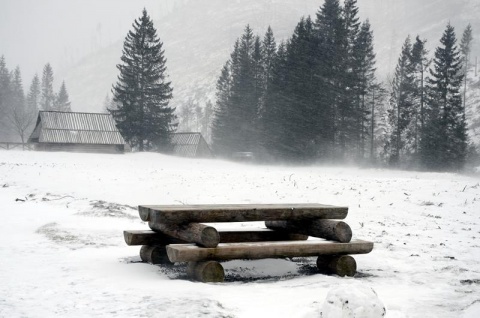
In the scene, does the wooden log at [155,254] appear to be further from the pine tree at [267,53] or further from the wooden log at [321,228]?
the pine tree at [267,53]

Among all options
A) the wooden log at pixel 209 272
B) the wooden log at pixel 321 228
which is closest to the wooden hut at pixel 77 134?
the wooden log at pixel 321 228

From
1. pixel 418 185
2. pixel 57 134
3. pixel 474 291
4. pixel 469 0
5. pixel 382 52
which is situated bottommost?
pixel 474 291

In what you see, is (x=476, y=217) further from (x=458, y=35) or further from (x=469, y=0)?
(x=469, y=0)

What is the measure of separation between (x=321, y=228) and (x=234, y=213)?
1.63 meters

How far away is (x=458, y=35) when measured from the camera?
501ft

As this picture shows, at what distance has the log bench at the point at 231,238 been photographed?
6.30 m

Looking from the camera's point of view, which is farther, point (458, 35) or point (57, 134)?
point (458, 35)

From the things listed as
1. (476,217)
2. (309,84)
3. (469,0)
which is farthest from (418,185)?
(469,0)

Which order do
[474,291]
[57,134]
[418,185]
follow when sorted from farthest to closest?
[57,134] < [418,185] < [474,291]

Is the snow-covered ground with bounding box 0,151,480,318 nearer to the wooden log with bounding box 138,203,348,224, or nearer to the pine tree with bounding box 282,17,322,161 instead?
the wooden log with bounding box 138,203,348,224

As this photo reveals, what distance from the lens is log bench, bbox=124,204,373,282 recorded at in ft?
20.7

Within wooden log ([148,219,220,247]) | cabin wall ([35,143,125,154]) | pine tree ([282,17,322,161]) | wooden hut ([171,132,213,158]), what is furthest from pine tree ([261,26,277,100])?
wooden log ([148,219,220,247])

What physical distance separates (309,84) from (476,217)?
1354 inches

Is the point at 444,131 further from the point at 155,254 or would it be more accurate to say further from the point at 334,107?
the point at 155,254
